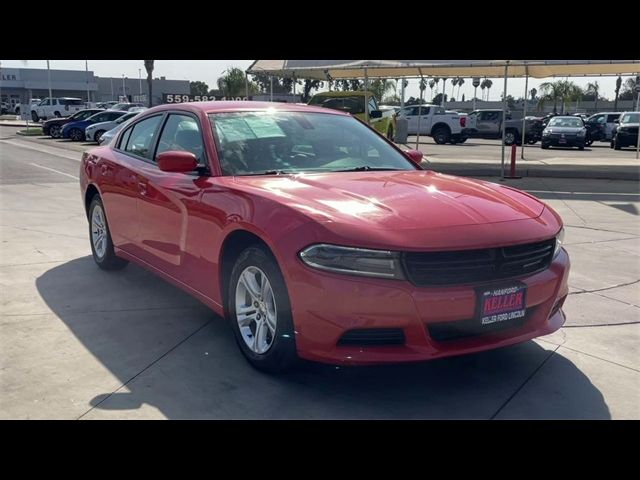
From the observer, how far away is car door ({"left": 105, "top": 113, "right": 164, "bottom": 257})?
17.4 ft

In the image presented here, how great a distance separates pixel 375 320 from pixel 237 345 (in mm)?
1375

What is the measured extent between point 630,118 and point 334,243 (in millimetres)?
28538

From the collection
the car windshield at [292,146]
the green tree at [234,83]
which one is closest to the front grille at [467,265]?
the car windshield at [292,146]

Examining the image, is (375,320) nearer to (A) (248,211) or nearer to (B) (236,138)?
(A) (248,211)

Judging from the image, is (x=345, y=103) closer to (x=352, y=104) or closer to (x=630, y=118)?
(x=352, y=104)

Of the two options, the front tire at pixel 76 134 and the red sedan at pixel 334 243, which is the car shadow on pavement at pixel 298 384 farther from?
the front tire at pixel 76 134

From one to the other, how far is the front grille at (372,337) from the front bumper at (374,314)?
2 cm

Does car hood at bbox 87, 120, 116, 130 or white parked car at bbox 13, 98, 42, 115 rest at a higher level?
white parked car at bbox 13, 98, 42, 115

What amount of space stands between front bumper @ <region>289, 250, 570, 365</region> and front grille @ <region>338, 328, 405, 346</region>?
0.07ft

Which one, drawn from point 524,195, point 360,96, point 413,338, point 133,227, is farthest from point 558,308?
point 360,96

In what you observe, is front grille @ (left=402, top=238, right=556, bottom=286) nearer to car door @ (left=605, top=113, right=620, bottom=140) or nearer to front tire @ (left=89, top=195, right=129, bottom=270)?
front tire @ (left=89, top=195, right=129, bottom=270)

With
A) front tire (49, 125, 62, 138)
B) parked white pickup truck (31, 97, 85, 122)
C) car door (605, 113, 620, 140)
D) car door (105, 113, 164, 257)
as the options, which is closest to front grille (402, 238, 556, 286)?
car door (105, 113, 164, 257)

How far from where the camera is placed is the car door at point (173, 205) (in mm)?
4445

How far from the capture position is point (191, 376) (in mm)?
3836
